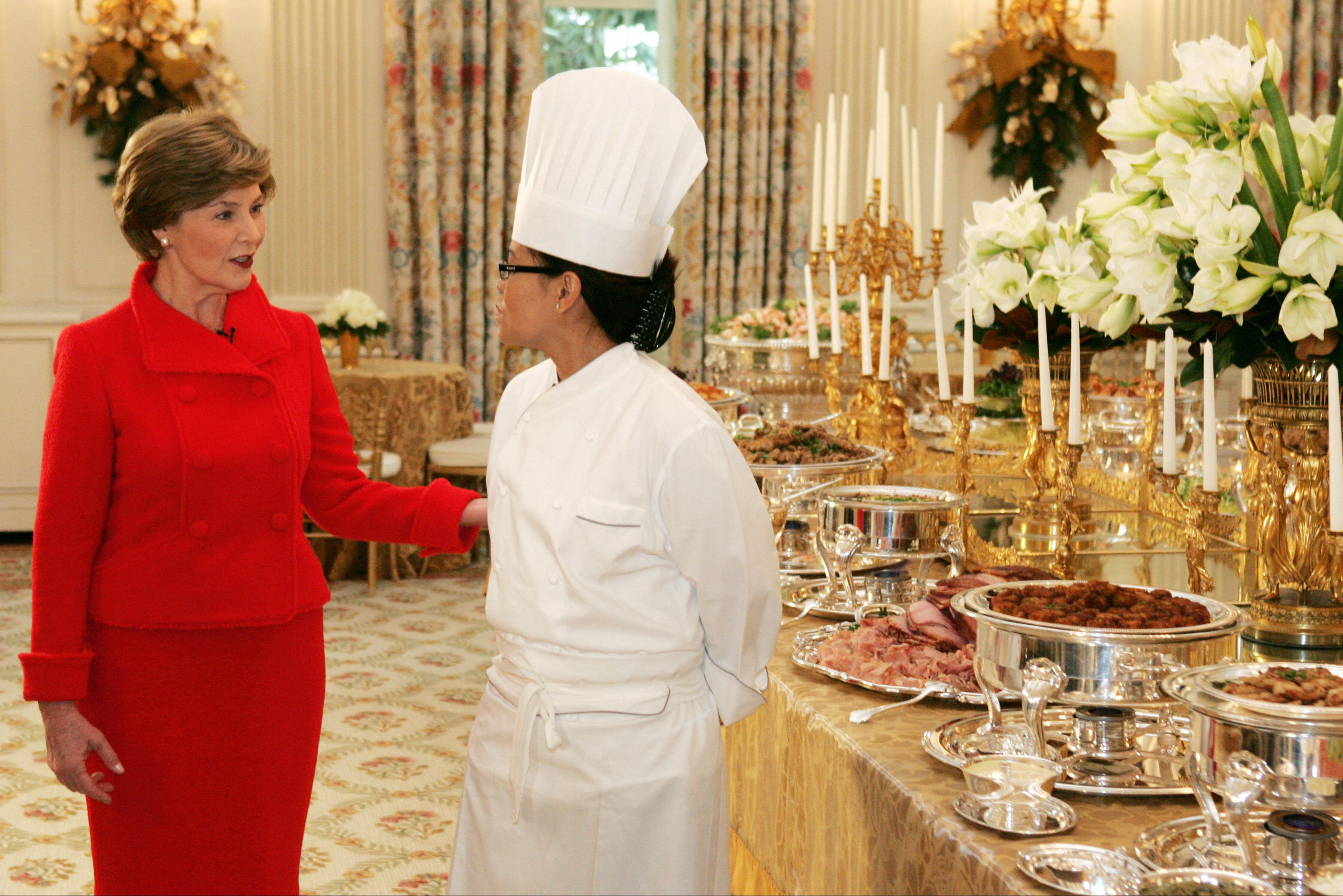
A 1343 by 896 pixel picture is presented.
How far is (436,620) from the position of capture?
5773 millimetres

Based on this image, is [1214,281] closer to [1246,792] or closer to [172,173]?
[1246,792]

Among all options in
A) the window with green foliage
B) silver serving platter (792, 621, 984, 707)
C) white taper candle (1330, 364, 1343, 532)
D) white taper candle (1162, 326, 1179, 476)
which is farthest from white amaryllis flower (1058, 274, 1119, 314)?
the window with green foliage

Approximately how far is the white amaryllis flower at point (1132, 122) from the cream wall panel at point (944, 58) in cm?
564

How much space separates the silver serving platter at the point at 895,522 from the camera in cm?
227

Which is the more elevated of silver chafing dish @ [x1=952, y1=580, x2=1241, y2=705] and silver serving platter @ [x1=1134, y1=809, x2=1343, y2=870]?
silver chafing dish @ [x1=952, y1=580, x2=1241, y2=705]

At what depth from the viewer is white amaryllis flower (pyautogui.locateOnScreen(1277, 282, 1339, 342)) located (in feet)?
6.01

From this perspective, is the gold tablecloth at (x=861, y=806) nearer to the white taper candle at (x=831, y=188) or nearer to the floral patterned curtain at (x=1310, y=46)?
the white taper candle at (x=831, y=188)

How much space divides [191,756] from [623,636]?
0.79m

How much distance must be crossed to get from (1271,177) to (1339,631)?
679mm

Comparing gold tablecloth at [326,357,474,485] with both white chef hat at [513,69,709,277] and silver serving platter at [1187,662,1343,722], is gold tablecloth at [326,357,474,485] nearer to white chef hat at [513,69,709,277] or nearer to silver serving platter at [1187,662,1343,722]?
white chef hat at [513,69,709,277]

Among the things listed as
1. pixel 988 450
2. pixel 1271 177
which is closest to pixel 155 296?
pixel 1271 177

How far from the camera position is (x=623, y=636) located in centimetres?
158

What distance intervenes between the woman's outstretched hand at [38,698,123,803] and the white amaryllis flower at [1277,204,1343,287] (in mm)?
1793

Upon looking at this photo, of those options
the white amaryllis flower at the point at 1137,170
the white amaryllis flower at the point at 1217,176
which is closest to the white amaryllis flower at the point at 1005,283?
the white amaryllis flower at the point at 1137,170
